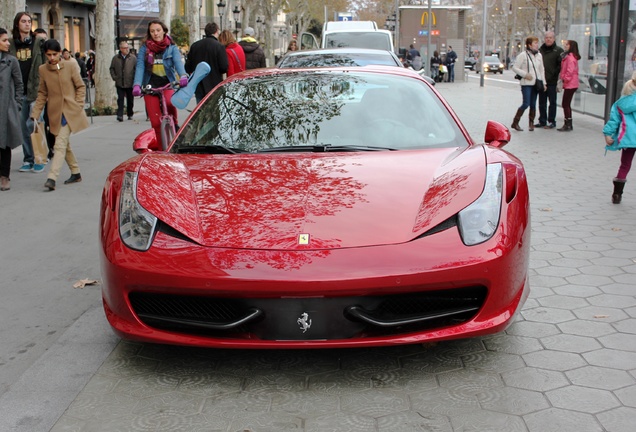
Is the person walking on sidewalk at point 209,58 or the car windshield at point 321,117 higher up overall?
the person walking on sidewalk at point 209,58

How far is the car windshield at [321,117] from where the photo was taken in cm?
453

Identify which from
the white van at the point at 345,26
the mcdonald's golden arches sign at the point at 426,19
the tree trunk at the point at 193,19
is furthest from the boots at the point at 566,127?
the mcdonald's golden arches sign at the point at 426,19

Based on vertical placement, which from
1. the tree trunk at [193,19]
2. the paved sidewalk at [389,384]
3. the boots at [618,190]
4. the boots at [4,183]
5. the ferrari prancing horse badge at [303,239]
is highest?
the tree trunk at [193,19]

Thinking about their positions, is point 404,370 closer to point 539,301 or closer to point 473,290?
point 473,290

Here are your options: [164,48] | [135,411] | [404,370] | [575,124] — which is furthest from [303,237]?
[575,124]

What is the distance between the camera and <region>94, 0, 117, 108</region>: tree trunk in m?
20.9

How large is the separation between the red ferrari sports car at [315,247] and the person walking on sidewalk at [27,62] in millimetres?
6867

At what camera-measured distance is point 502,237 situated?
3.59 m

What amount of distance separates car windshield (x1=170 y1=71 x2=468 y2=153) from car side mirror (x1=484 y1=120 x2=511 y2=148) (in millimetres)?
287

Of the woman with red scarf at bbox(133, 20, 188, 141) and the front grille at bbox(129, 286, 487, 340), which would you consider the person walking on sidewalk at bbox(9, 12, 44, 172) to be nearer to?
the woman with red scarf at bbox(133, 20, 188, 141)

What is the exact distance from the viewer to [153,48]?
35.2 ft

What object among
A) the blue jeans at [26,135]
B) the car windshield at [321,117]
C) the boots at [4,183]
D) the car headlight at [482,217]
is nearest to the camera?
the car headlight at [482,217]

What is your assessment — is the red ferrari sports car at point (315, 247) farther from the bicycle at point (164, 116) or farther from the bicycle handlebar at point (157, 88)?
the bicycle handlebar at point (157, 88)

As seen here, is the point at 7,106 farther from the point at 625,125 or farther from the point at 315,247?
the point at 315,247
